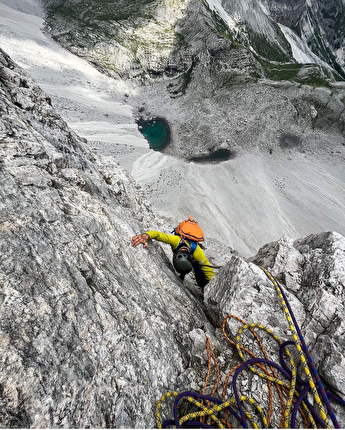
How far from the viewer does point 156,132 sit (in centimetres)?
3569

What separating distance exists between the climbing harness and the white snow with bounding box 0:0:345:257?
1534 cm

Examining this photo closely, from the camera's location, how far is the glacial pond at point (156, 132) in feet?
108

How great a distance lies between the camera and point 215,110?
3794cm

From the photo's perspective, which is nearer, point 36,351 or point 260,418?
point 36,351

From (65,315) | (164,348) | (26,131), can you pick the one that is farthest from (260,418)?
(26,131)

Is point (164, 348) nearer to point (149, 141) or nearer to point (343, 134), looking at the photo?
point (149, 141)

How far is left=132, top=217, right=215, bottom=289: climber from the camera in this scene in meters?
6.42

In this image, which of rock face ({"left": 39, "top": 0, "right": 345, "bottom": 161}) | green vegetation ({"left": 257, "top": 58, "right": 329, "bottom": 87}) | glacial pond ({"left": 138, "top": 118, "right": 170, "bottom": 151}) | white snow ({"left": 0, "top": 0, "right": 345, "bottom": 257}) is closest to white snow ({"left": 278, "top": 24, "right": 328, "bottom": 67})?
green vegetation ({"left": 257, "top": 58, "right": 329, "bottom": 87})

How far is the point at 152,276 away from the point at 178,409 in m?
2.69

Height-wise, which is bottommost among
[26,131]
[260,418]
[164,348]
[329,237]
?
[164,348]

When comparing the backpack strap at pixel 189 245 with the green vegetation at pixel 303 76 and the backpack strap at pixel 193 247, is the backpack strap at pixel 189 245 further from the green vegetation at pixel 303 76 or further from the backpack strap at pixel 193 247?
the green vegetation at pixel 303 76

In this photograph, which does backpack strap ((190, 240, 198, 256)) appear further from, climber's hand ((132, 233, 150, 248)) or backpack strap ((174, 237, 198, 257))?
climber's hand ((132, 233, 150, 248))

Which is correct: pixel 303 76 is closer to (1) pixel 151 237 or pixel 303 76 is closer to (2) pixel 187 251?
(2) pixel 187 251

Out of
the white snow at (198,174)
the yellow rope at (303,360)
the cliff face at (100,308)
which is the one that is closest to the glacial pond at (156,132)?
the white snow at (198,174)
